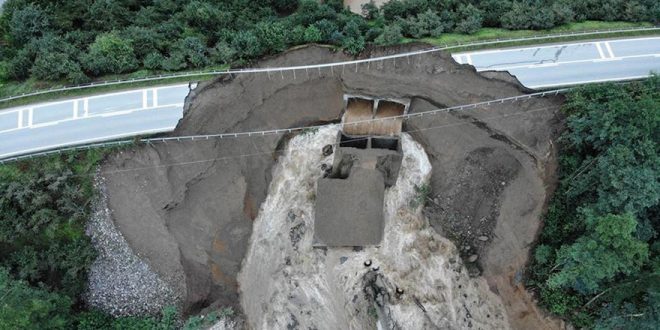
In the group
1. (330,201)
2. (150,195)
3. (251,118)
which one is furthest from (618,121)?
(150,195)

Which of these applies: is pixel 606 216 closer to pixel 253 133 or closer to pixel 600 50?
pixel 600 50

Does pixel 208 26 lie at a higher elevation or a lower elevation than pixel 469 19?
lower

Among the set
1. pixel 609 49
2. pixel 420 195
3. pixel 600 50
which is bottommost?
pixel 420 195

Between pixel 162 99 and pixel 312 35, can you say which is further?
pixel 312 35

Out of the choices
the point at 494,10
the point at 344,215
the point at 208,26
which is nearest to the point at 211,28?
the point at 208,26

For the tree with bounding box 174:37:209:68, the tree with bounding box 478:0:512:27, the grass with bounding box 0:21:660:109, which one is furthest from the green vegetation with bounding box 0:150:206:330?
the tree with bounding box 478:0:512:27

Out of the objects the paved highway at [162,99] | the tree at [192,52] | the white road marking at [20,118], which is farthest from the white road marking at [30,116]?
the tree at [192,52]
